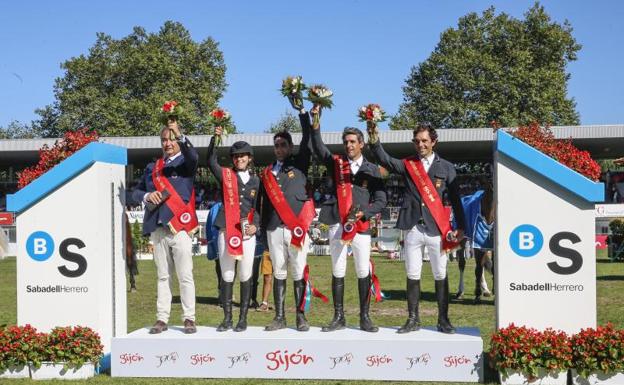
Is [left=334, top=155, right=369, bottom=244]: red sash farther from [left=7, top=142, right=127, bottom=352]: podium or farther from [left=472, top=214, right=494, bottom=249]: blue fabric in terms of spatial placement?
[left=472, top=214, right=494, bottom=249]: blue fabric

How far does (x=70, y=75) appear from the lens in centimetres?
4759

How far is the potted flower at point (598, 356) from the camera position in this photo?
5785 mm

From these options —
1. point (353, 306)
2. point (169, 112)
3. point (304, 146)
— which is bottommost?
point (353, 306)

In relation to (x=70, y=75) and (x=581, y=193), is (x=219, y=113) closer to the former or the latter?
(x=581, y=193)

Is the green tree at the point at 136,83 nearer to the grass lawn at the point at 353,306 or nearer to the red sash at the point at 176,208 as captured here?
the grass lawn at the point at 353,306

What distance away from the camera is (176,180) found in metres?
6.86

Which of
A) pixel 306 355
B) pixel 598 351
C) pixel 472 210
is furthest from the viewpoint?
pixel 472 210

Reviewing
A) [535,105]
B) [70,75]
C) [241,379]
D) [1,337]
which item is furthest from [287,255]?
[70,75]

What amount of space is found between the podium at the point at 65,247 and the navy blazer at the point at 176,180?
0.39 m

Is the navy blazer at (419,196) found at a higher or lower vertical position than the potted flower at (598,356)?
higher

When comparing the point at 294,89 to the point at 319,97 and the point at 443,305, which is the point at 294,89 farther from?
the point at 443,305

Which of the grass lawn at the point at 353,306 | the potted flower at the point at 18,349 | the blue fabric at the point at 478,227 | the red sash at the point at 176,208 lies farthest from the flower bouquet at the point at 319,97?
the blue fabric at the point at 478,227

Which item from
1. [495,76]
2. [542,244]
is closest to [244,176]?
[542,244]

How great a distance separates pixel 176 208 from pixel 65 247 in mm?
1056
